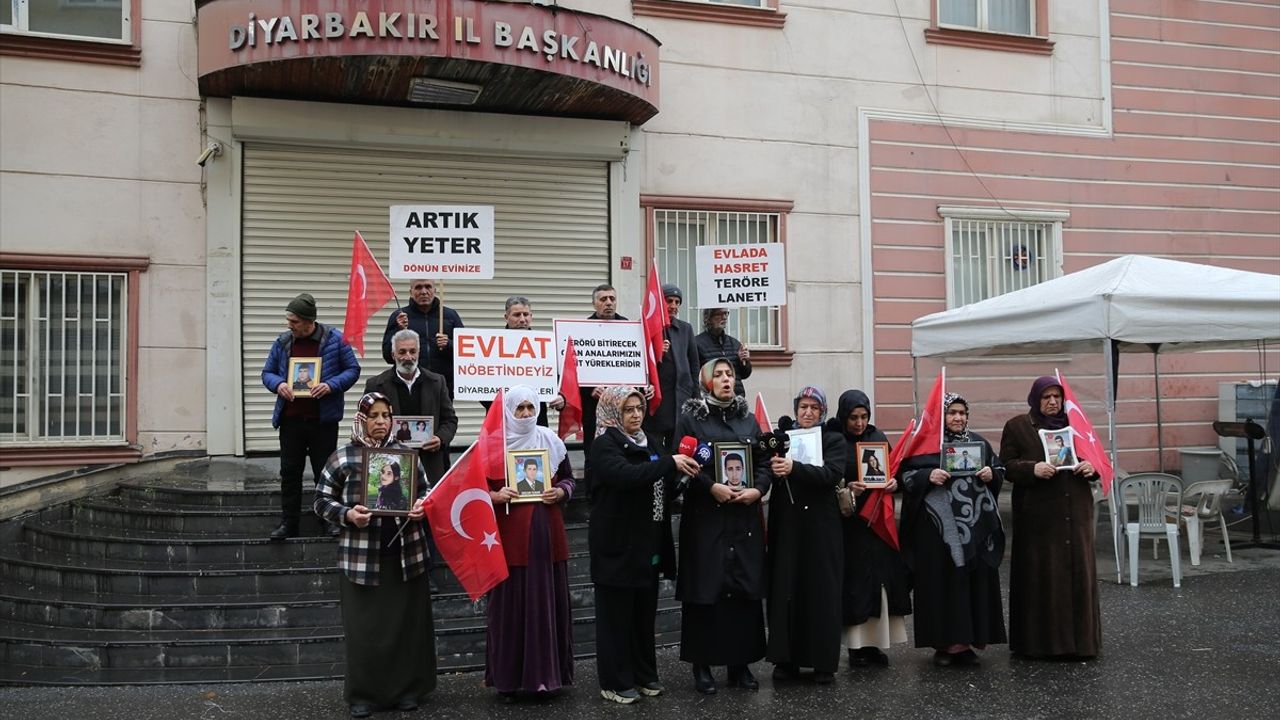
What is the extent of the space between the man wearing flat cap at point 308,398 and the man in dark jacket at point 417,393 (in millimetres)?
619

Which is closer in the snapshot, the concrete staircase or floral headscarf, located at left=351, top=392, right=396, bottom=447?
floral headscarf, located at left=351, top=392, right=396, bottom=447

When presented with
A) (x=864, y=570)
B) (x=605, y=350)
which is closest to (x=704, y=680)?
(x=864, y=570)

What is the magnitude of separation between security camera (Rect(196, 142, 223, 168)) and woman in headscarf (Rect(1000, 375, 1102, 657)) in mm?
7716

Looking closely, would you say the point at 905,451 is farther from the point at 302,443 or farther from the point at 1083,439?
the point at 302,443

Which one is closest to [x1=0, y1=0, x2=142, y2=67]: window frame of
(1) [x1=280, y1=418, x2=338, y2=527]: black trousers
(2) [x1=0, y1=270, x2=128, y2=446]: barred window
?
(2) [x1=0, y1=270, x2=128, y2=446]: barred window

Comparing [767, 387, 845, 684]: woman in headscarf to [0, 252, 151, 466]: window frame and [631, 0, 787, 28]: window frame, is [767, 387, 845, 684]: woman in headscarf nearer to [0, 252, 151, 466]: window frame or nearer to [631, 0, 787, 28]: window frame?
[0, 252, 151, 466]: window frame

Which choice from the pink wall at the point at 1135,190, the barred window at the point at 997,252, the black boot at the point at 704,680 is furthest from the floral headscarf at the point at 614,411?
the barred window at the point at 997,252

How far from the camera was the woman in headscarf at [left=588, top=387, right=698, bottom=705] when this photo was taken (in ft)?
20.5

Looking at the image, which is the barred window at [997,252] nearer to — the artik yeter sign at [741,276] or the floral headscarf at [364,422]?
the artik yeter sign at [741,276]

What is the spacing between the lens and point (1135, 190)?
47.1 ft

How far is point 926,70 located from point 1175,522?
6.17m

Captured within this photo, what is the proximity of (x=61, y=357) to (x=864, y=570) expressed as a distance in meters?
7.92

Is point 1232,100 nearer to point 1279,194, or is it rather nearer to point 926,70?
point 1279,194

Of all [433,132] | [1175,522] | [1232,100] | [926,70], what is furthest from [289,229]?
[1232,100]
